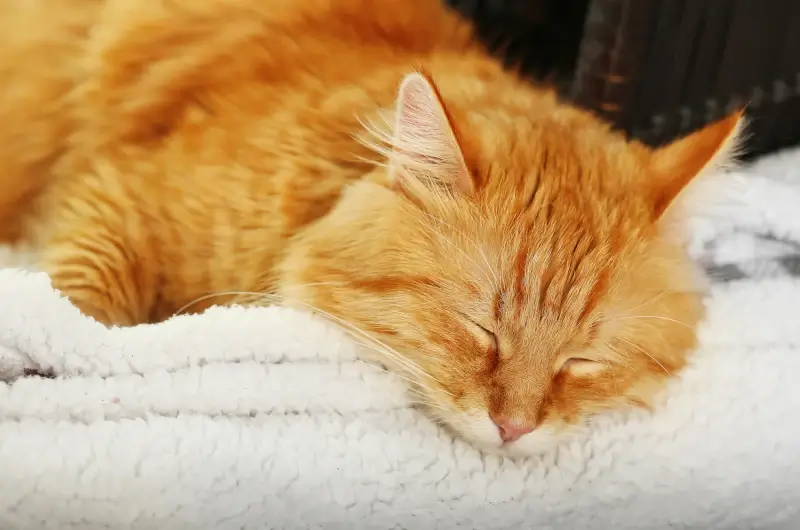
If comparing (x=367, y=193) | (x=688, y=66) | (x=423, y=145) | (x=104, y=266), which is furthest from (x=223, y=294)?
(x=688, y=66)

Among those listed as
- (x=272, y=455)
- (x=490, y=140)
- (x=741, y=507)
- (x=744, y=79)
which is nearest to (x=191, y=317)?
(x=272, y=455)

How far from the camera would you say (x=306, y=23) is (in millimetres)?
1438

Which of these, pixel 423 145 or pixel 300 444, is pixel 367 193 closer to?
pixel 423 145

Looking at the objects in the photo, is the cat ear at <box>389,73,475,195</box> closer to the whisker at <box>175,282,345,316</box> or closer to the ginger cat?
the ginger cat

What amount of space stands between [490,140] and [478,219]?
0.14 m

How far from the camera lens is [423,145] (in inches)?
42.9

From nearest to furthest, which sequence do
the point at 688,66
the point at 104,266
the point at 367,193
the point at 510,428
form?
the point at 510,428
the point at 367,193
the point at 104,266
the point at 688,66

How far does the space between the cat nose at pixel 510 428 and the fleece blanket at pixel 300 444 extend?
3.1 inches

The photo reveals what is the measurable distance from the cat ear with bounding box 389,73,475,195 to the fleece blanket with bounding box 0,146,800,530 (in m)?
0.28

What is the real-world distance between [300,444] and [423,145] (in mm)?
474

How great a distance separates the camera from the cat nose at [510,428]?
1036mm

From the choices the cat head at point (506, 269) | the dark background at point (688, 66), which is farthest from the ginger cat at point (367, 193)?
the dark background at point (688, 66)

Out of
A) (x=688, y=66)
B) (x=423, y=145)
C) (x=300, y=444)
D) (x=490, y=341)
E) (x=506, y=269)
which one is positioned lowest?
(x=300, y=444)

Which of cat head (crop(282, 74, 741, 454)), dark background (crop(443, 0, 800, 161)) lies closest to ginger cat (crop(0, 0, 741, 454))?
cat head (crop(282, 74, 741, 454))
